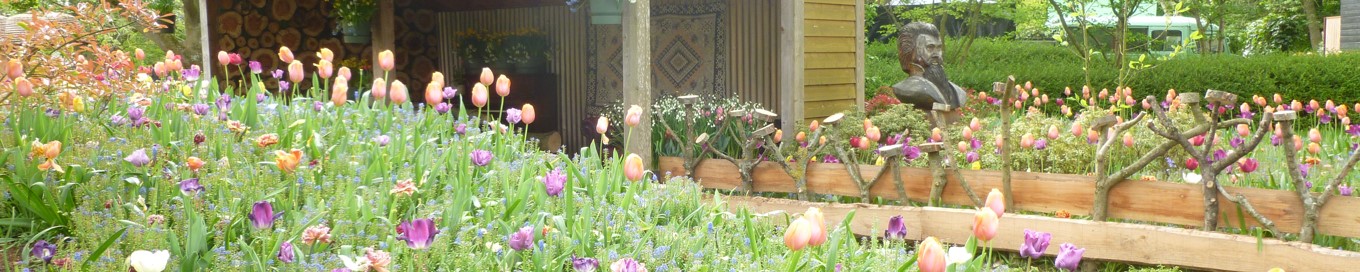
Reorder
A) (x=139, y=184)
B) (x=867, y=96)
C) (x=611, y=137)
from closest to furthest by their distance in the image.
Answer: (x=139, y=184) → (x=611, y=137) → (x=867, y=96)

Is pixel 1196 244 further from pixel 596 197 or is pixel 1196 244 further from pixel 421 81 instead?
pixel 421 81

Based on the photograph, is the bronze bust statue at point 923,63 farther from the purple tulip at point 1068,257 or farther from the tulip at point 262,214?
the tulip at point 262,214

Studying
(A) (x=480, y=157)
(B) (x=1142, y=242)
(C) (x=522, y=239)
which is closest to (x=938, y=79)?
(B) (x=1142, y=242)

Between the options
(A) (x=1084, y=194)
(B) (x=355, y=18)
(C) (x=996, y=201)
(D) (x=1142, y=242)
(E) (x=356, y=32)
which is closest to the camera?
(C) (x=996, y=201)

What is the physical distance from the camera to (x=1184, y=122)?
24.1ft

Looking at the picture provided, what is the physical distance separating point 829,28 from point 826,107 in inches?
22.8

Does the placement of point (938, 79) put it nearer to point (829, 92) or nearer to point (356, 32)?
point (829, 92)

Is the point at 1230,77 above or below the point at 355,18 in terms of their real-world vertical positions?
below

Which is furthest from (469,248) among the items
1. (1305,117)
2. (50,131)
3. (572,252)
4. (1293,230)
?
(1305,117)

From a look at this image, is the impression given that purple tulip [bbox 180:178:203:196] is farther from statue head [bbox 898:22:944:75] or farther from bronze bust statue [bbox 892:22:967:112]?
statue head [bbox 898:22:944:75]

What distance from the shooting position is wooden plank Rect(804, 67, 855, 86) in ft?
27.5

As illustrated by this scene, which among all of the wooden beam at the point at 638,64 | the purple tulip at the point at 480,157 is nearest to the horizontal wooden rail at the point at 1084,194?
the wooden beam at the point at 638,64

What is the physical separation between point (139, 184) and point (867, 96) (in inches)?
448

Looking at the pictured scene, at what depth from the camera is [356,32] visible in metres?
9.31
